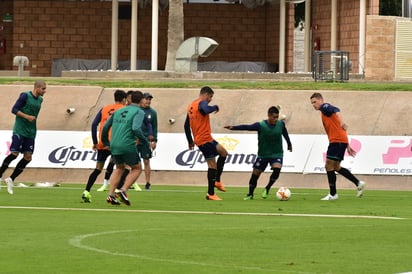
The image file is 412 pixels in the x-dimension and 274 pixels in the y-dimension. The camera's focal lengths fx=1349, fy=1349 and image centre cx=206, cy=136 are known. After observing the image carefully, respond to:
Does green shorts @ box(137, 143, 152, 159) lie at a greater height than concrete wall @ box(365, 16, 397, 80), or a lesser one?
lesser

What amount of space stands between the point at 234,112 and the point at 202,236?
54.5ft

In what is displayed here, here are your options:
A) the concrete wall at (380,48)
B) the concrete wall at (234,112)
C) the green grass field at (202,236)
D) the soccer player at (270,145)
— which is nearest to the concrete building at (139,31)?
the concrete wall at (380,48)

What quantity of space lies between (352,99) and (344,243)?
1742 cm

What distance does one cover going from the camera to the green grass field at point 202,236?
42.3ft

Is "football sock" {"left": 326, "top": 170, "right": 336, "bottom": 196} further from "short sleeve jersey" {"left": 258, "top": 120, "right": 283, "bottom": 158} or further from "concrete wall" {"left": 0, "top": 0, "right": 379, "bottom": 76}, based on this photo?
"concrete wall" {"left": 0, "top": 0, "right": 379, "bottom": 76}

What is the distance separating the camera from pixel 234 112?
32250 mm

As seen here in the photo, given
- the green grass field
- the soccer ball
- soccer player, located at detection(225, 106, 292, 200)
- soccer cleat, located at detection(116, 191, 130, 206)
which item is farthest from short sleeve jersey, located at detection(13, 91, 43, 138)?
the soccer ball

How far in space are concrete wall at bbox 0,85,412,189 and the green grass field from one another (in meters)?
6.72

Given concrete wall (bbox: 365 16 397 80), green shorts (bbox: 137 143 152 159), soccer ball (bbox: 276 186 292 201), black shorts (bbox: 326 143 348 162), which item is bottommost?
soccer ball (bbox: 276 186 292 201)

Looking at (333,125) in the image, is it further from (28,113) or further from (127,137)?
(28,113)

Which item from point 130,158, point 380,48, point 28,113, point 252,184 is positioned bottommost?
point 252,184

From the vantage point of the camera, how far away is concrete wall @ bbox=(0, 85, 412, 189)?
99.9ft

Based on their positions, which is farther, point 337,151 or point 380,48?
point 380,48

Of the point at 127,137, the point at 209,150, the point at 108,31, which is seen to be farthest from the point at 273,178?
the point at 108,31
